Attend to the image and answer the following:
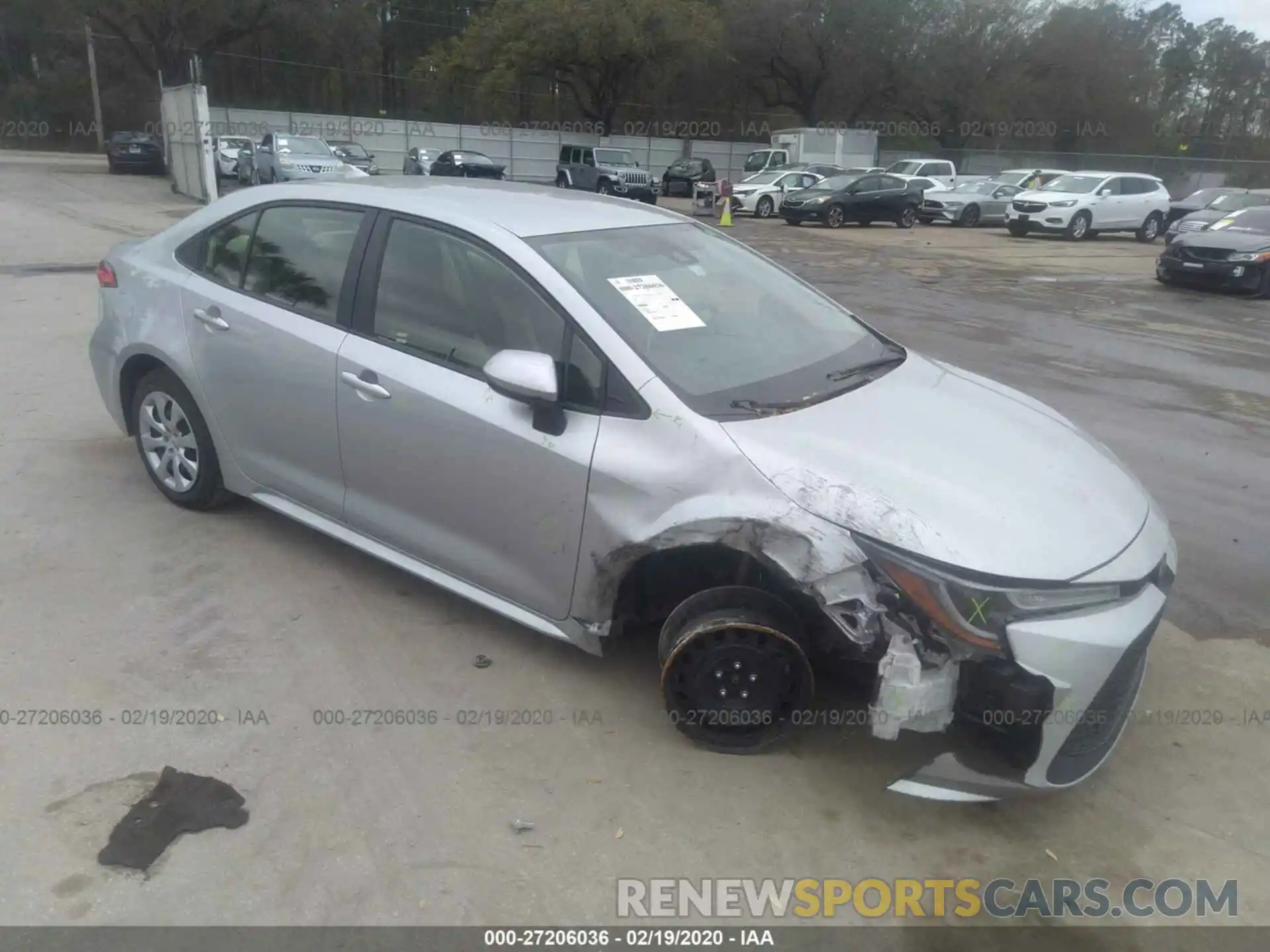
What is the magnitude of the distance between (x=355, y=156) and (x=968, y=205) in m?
18.4

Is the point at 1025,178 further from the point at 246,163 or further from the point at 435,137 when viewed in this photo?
the point at 435,137

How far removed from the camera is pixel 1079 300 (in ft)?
46.9

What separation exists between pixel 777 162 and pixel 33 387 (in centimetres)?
3453

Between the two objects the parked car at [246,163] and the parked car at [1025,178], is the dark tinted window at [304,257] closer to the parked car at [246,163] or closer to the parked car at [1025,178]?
the parked car at [246,163]

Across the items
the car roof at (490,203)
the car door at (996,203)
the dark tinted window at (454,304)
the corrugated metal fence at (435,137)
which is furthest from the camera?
the corrugated metal fence at (435,137)

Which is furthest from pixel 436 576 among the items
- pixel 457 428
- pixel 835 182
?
pixel 835 182

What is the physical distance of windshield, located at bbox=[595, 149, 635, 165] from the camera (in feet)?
110

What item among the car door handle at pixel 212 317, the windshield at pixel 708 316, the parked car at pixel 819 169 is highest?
the windshield at pixel 708 316

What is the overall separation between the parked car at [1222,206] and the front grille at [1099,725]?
1940cm

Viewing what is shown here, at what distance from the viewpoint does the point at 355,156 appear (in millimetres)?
30500

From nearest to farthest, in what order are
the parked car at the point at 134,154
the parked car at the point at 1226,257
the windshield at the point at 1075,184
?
the parked car at the point at 1226,257 → the windshield at the point at 1075,184 → the parked car at the point at 134,154

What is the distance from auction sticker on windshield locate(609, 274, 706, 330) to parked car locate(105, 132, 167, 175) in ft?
114

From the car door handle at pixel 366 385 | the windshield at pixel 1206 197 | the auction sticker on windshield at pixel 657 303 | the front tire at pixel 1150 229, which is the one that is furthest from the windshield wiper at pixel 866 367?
the front tire at pixel 1150 229

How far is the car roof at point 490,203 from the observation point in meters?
3.82
